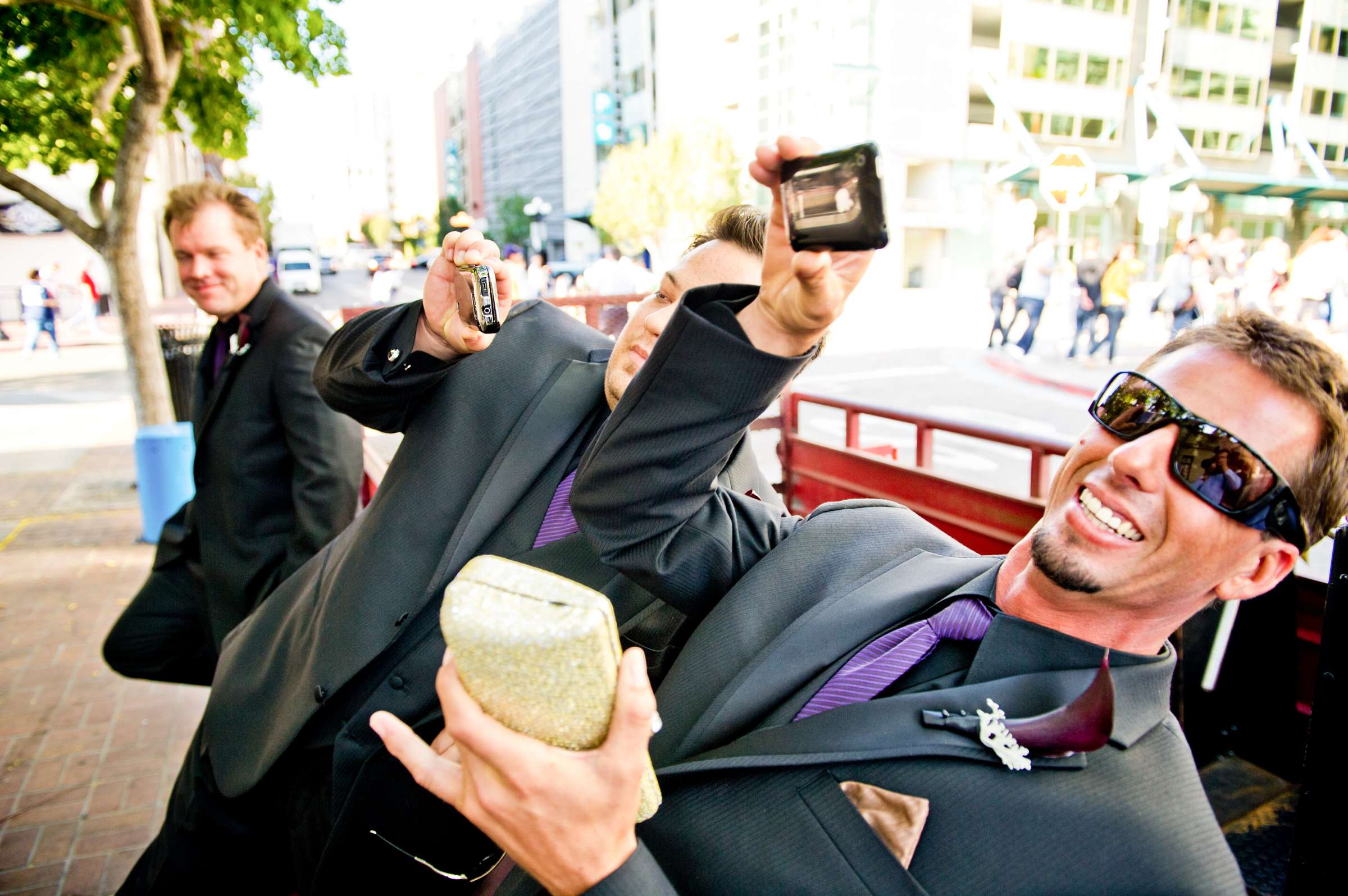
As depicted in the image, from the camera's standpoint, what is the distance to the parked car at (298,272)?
4212 cm

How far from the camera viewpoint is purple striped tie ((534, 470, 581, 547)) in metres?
1.86

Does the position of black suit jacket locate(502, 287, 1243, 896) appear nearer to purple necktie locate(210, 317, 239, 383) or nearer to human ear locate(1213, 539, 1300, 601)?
human ear locate(1213, 539, 1300, 601)

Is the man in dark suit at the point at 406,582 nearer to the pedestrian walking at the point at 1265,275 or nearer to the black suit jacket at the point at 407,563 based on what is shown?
the black suit jacket at the point at 407,563

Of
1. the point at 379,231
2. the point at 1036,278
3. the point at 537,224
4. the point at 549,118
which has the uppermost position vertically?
the point at 549,118

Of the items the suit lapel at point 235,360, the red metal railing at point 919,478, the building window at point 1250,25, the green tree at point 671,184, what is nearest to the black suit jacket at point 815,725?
the red metal railing at point 919,478

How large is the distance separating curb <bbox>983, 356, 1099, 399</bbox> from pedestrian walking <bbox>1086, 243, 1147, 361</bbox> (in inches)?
65.8

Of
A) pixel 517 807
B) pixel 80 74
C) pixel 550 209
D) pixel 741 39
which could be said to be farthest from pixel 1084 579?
pixel 550 209

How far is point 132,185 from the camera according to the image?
19.9 ft

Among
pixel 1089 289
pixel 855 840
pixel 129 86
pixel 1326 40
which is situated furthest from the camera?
pixel 1326 40

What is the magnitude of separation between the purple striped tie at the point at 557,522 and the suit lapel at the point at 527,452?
0.22 feet

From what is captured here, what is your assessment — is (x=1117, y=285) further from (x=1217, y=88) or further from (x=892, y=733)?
(x=1217, y=88)

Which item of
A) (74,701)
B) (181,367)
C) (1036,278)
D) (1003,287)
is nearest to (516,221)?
(1003,287)

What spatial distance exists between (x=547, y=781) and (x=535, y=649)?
154mm

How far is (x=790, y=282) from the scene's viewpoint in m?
1.27
